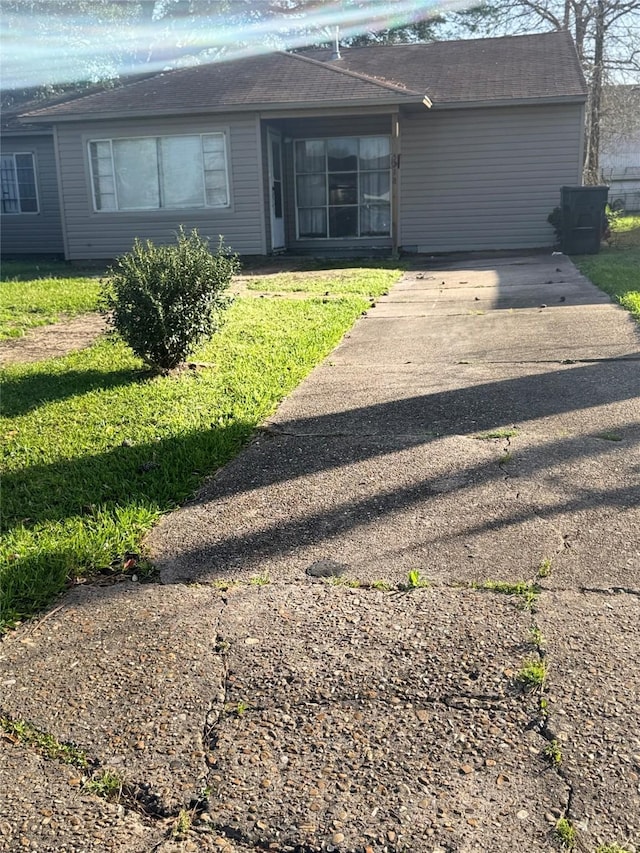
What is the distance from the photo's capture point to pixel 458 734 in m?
2.17

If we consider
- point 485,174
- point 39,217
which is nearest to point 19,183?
point 39,217

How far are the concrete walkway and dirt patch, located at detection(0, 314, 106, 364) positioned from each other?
3690 mm

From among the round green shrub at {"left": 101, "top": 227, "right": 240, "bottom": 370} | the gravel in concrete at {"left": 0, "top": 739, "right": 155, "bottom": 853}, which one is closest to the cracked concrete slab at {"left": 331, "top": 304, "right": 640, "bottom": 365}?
the round green shrub at {"left": 101, "top": 227, "right": 240, "bottom": 370}

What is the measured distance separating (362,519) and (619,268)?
9.70 meters

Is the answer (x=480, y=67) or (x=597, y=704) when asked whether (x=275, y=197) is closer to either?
(x=480, y=67)

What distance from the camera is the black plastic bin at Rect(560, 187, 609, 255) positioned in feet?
47.8

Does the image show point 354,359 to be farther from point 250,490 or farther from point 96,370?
point 250,490

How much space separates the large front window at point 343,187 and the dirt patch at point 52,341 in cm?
945

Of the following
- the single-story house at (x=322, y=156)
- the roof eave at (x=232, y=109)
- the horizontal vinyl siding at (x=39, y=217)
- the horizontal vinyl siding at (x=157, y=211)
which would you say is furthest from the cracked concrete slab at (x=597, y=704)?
the horizontal vinyl siding at (x=39, y=217)

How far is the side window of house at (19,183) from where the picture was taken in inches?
813

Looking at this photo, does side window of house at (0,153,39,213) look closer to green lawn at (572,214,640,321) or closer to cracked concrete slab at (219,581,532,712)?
green lawn at (572,214,640,321)

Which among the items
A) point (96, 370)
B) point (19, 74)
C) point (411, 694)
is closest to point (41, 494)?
point (411, 694)

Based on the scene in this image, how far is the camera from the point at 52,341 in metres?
8.24

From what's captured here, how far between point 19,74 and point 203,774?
35.7 metres
